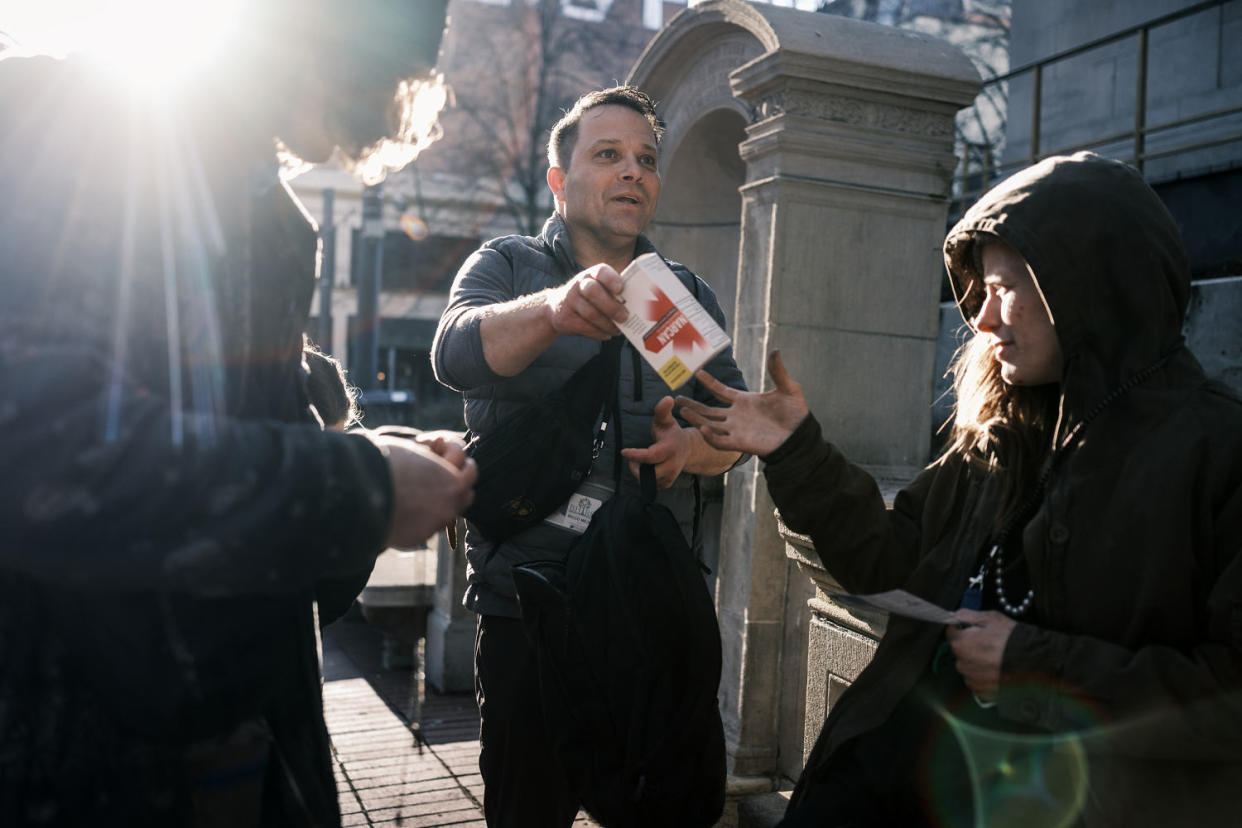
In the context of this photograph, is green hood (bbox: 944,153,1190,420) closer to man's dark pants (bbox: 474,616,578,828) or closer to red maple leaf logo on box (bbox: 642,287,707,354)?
red maple leaf logo on box (bbox: 642,287,707,354)

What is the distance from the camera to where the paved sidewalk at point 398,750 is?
4.04m

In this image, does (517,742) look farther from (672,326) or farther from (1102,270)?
(1102,270)

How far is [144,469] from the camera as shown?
3.43 feet

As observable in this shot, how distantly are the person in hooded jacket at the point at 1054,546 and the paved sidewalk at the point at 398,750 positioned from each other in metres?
1.99

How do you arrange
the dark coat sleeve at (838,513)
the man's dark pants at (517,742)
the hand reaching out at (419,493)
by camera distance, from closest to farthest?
the hand reaching out at (419,493), the dark coat sleeve at (838,513), the man's dark pants at (517,742)

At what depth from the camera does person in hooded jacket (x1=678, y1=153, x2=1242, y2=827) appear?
172cm

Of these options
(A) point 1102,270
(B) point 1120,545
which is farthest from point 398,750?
(A) point 1102,270

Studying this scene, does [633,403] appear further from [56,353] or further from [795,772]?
[795,772]

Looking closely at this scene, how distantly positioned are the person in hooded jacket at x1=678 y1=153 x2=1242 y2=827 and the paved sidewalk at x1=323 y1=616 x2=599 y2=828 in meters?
1.99

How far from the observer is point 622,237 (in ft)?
8.93

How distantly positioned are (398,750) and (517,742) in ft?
8.12

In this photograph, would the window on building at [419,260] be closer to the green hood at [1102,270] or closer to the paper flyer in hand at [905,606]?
the green hood at [1102,270]

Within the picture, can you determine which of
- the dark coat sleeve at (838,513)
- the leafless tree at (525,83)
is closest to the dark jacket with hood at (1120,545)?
the dark coat sleeve at (838,513)

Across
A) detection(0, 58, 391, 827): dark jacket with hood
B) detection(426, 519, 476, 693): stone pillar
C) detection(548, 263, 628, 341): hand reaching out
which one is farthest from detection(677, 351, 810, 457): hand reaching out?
detection(426, 519, 476, 693): stone pillar
